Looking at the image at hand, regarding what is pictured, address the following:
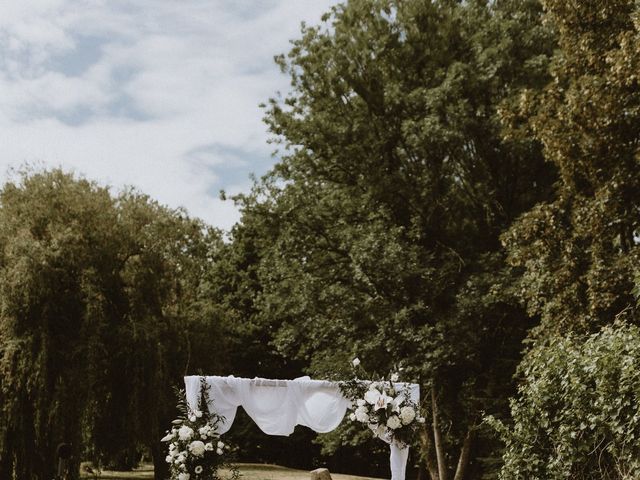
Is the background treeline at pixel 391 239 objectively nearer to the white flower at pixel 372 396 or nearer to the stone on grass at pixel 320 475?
the white flower at pixel 372 396

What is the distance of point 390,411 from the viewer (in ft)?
35.1

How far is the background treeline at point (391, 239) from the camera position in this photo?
43.7ft

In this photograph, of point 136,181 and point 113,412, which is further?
point 136,181

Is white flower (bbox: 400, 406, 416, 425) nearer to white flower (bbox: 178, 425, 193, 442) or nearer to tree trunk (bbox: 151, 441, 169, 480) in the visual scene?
white flower (bbox: 178, 425, 193, 442)

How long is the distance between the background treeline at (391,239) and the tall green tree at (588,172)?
0.04 meters

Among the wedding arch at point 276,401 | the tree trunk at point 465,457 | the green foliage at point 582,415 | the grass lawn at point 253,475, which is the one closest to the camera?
the green foliage at point 582,415

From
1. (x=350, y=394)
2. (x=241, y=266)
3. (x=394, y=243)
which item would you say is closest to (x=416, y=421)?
(x=350, y=394)

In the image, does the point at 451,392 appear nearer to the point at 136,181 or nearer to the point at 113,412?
the point at 113,412

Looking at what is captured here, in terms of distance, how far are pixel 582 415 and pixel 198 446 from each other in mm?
5691

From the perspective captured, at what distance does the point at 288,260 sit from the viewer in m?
19.4

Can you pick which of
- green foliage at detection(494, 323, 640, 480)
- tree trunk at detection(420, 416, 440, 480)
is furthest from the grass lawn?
green foliage at detection(494, 323, 640, 480)

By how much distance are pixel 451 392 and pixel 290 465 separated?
1549cm

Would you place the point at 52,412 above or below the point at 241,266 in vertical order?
below

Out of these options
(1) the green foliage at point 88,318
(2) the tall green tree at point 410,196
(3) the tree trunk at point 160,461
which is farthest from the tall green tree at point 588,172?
(3) the tree trunk at point 160,461
